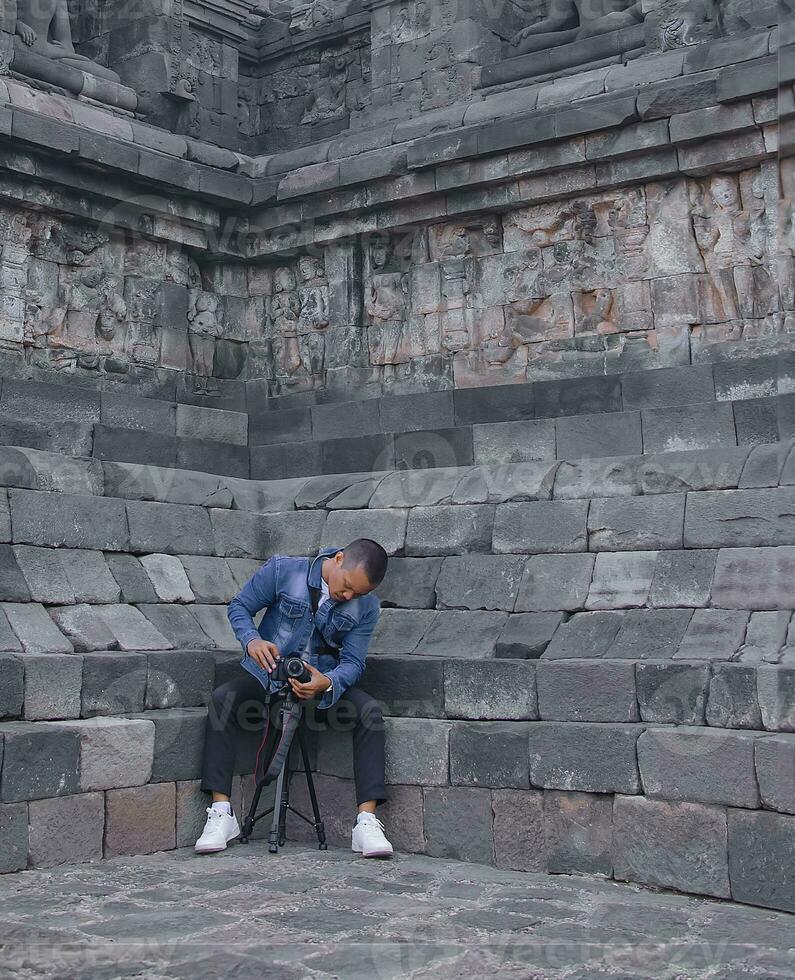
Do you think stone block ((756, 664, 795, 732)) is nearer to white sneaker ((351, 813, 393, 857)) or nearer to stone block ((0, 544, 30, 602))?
white sneaker ((351, 813, 393, 857))

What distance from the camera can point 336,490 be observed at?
9852 mm

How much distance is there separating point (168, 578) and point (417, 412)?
2531 millimetres

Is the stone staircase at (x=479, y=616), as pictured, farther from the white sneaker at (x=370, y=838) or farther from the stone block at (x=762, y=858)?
the white sneaker at (x=370, y=838)

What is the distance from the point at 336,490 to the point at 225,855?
3.53m

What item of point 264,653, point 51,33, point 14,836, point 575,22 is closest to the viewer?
point 14,836

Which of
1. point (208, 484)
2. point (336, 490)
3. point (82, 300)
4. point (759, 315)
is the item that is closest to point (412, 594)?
point (336, 490)

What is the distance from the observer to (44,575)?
26.5 feet

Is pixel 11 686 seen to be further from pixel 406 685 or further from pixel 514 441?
pixel 514 441

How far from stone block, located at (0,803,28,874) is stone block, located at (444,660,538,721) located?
8.03 feet

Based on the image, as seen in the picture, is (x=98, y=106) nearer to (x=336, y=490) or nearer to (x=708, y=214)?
(x=336, y=490)

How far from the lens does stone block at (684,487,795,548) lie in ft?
24.7

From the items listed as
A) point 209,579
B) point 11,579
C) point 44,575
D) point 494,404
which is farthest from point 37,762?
point 494,404

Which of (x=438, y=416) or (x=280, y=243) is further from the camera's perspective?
(x=280, y=243)

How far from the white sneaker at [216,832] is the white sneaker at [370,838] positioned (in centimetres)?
72
